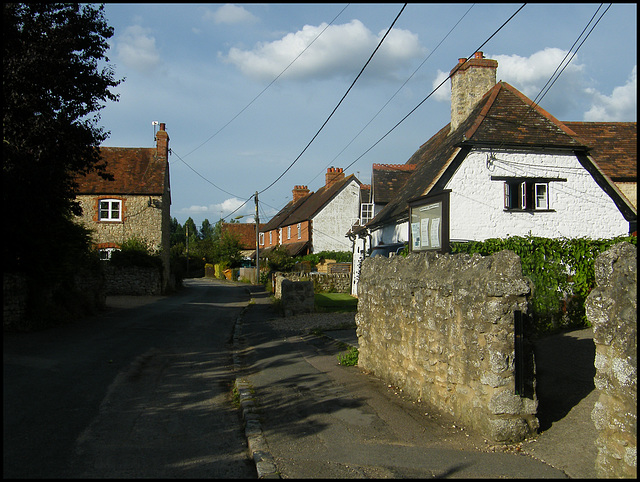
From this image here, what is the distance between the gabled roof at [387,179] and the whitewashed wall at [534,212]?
6.18m

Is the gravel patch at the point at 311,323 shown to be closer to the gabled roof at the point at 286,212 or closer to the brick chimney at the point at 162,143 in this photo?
the brick chimney at the point at 162,143

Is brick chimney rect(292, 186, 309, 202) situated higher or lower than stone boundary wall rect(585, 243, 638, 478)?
higher

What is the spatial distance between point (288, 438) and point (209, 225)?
157m

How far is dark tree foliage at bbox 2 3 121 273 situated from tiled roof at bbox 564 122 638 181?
1705cm

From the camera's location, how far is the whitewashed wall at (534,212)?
58.1ft

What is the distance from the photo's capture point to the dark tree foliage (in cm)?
1205

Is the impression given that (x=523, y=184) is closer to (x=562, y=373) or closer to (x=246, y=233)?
(x=562, y=373)

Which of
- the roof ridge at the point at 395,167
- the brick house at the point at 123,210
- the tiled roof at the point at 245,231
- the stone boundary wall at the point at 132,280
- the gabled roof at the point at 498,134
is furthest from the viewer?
the tiled roof at the point at 245,231

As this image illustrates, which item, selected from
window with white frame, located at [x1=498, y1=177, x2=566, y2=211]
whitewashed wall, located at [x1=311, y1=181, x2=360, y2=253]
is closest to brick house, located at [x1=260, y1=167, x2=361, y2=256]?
whitewashed wall, located at [x1=311, y1=181, x2=360, y2=253]

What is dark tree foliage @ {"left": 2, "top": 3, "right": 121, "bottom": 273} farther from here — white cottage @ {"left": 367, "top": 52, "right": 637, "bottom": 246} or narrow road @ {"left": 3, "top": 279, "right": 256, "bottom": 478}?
white cottage @ {"left": 367, "top": 52, "right": 637, "bottom": 246}

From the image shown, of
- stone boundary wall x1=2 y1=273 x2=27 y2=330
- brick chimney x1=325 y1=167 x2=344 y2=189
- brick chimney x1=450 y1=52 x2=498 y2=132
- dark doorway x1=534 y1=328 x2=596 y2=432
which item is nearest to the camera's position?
dark doorway x1=534 y1=328 x2=596 y2=432

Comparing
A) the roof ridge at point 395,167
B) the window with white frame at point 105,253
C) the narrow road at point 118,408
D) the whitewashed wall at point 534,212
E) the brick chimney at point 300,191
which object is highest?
the brick chimney at point 300,191

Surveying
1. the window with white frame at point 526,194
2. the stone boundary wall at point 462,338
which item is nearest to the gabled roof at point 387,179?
the window with white frame at point 526,194

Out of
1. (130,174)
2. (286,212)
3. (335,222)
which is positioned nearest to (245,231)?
(286,212)
